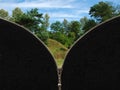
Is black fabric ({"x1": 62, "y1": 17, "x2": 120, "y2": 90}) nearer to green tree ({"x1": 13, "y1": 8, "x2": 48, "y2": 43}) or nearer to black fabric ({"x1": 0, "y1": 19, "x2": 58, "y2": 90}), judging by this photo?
black fabric ({"x1": 0, "y1": 19, "x2": 58, "y2": 90})

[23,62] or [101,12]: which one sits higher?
[101,12]

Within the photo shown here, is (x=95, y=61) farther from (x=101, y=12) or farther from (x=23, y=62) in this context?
(x=101, y=12)

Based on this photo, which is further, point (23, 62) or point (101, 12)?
point (101, 12)

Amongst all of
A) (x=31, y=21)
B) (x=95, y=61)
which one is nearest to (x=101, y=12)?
(x=31, y=21)

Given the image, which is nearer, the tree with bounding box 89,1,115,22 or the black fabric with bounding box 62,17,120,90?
the black fabric with bounding box 62,17,120,90

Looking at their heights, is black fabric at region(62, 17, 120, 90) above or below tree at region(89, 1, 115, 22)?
below

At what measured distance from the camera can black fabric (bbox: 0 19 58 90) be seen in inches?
108

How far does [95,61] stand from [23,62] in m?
0.48

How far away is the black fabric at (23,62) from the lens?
108 inches

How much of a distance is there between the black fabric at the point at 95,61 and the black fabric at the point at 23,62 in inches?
4.6

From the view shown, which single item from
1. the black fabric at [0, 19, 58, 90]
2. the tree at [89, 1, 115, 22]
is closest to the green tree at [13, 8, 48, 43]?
the tree at [89, 1, 115, 22]

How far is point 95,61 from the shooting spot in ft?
9.11

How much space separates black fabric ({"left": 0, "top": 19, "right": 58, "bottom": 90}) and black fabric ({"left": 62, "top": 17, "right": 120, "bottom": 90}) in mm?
117

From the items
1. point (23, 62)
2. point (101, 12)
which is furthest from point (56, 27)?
point (23, 62)
